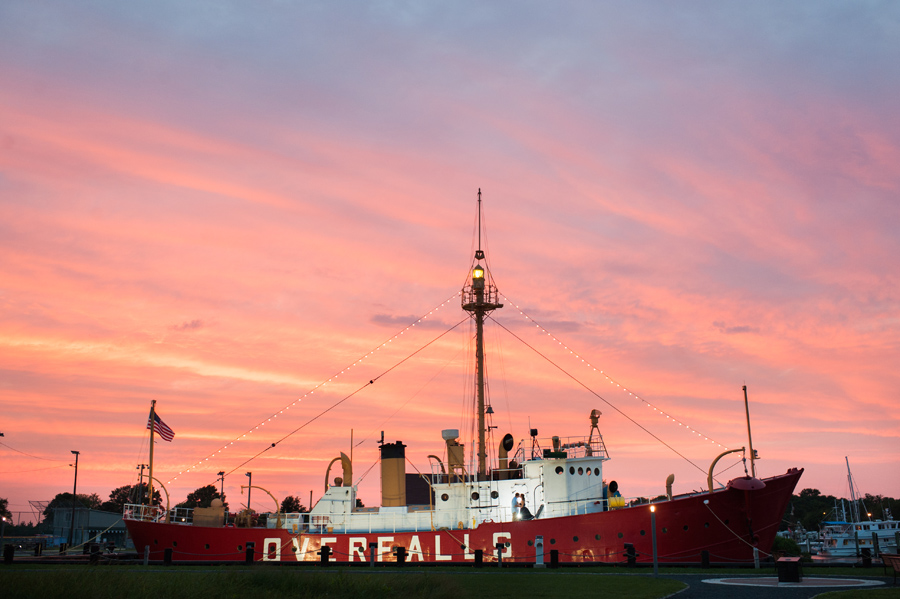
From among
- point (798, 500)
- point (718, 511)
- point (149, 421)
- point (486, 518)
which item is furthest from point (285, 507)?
point (798, 500)

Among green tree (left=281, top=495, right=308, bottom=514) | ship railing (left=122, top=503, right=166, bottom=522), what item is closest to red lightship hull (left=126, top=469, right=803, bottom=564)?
ship railing (left=122, top=503, right=166, bottom=522)

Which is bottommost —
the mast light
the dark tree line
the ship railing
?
the dark tree line

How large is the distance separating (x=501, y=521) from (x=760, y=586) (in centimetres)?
Answer: 1531

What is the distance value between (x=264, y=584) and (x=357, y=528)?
17.9m

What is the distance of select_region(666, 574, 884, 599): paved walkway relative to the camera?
1772 cm

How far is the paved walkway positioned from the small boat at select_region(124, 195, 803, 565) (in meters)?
5.49

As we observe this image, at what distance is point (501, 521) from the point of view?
33.6 metres

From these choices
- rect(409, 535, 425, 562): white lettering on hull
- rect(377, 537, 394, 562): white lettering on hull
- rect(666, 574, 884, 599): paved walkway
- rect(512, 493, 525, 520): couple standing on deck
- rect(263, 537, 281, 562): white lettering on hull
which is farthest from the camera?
rect(263, 537, 281, 562): white lettering on hull

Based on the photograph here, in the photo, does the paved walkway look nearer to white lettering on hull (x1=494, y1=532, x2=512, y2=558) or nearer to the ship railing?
white lettering on hull (x1=494, y1=532, x2=512, y2=558)

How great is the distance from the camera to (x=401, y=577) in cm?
1914

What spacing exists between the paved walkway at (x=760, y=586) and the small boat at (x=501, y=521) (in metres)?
5.49

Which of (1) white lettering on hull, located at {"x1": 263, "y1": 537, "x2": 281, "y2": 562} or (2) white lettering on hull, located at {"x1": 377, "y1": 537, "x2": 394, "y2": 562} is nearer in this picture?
(2) white lettering on hull, located at {"x1": 377, "y1": 537, "x2": 394, "y2": 562}

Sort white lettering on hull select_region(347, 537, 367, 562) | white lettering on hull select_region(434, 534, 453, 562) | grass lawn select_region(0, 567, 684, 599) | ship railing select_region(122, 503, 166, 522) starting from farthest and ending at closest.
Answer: ship railing select_region(122, 503, 166, 522), white lettering on hull select_region(347, 537, 367, 562), white lettering on hull select_region(434, 534, 453, 562), grass lawn select_region(0, 567, 684, 599)

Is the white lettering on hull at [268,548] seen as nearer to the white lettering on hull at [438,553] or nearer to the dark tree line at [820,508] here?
the white lettering on hull at [438,553]
